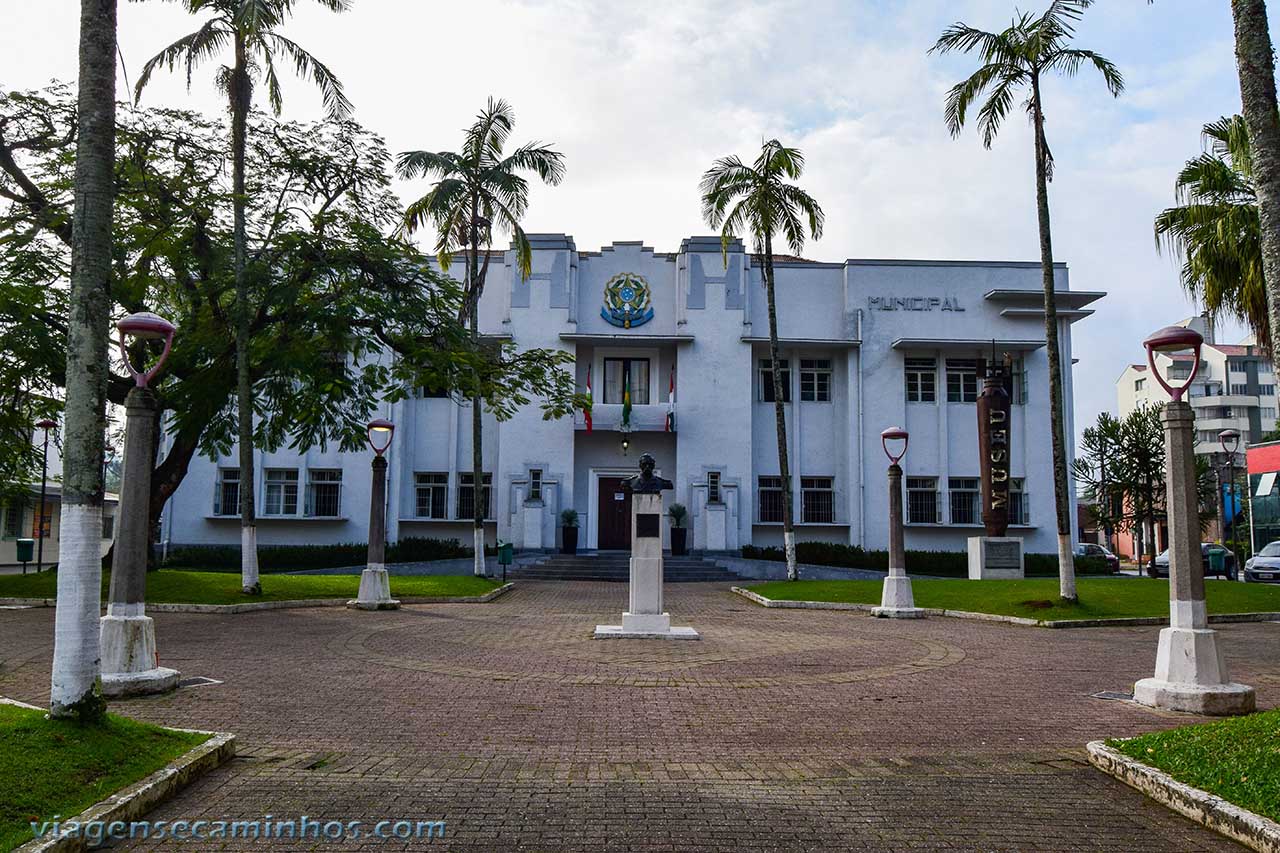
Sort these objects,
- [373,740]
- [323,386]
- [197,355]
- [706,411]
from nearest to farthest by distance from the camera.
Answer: [373,740] < [323,386] < [197,355] < [706,411]

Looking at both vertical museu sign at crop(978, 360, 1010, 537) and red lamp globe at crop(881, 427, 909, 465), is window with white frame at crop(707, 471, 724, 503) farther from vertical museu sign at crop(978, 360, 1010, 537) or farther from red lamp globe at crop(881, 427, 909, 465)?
red lamp globe at crop(881, 427, 909, 465)

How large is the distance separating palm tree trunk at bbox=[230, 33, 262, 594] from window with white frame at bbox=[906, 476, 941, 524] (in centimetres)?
2216

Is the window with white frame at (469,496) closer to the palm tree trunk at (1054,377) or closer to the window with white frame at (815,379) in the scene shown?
the window with white frame at (815,379)

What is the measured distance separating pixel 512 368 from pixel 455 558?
12.3 meters

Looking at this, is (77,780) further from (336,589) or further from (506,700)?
(336,589)

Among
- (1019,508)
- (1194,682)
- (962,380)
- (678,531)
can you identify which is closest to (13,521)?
(678,531)

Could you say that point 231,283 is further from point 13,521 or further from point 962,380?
point 13,521

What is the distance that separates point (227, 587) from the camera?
1894cm

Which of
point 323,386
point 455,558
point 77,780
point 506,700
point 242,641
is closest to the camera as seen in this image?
point 77,780

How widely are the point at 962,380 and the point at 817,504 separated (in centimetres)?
679

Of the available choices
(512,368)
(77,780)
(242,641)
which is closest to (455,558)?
(512,368)

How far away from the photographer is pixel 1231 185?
17938mm

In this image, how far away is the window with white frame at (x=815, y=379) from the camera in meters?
34.2

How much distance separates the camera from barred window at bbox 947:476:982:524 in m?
33.2
